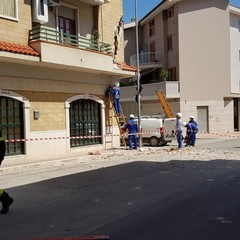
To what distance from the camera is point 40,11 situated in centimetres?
1590

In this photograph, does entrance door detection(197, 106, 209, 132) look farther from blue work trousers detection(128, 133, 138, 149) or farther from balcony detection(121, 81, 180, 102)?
blue work trousers detection(128, 133, 138, 149)

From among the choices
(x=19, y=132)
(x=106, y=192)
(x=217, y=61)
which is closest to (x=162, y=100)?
(x=217, y=61)

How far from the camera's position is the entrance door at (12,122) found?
14992mm

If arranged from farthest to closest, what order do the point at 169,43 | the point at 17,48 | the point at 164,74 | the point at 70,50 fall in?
the point at 169,43, the point at 164,74, the point at 70,50, the point at 17,48

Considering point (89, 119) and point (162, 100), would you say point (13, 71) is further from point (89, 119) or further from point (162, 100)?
point (162, 100)

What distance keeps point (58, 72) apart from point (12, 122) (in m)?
3.22

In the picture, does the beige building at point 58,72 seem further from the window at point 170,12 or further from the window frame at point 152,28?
the window frame at point 152,28

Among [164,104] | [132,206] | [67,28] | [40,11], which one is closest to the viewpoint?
[132,206]

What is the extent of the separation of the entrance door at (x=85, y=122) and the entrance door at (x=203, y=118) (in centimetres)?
1592

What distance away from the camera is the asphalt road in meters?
5.71

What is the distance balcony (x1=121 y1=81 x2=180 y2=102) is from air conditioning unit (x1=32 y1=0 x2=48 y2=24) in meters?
18.2

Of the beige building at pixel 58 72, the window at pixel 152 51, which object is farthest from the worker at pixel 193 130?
the window at pixel 152 51

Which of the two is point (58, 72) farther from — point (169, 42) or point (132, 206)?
point (169, 42)

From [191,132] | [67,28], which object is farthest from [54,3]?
[191,132]
